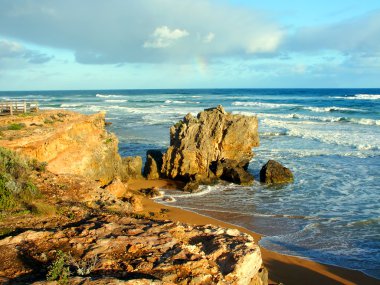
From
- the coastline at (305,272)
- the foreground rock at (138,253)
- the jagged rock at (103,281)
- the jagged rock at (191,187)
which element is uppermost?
the jagged rock at (103,281)

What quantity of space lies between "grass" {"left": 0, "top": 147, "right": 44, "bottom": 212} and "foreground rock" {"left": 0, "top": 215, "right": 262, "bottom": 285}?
6.89ft

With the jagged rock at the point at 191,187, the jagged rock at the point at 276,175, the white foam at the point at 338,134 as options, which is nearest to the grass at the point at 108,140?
the jagged rock at the point at 191,187

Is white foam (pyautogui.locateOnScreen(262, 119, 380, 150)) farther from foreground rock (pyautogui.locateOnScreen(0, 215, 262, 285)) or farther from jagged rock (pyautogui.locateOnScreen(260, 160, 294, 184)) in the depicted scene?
foreground rock (pyautogui.locateOnScreen(0, 215, 262, 285))

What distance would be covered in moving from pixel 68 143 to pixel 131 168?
440cm

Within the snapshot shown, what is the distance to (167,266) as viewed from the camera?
573cm

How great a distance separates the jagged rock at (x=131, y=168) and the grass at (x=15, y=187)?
8341 millimetres

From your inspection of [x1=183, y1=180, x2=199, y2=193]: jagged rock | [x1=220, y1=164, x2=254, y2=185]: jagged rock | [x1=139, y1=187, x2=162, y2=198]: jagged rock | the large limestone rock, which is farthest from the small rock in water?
[x1=220, y1=164, x2=254, y2=185]: jagged rock

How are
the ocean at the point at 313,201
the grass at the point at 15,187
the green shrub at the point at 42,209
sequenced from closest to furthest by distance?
the green shrub at the point at 42,209
the grass at the point at 15,187
the ocean at the point at 313,201

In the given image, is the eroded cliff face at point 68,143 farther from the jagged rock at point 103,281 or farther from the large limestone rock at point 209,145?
the jagged rock at point 103,281

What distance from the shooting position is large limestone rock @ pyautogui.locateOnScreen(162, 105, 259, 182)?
20000 millimetres

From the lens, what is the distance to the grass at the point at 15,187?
337 inches

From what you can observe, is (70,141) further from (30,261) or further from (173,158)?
(30,261)

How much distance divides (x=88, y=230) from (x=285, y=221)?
8.80 meters

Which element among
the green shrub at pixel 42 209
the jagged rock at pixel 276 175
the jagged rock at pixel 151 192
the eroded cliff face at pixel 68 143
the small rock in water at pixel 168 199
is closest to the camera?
the green shrub at pixel 42 209
